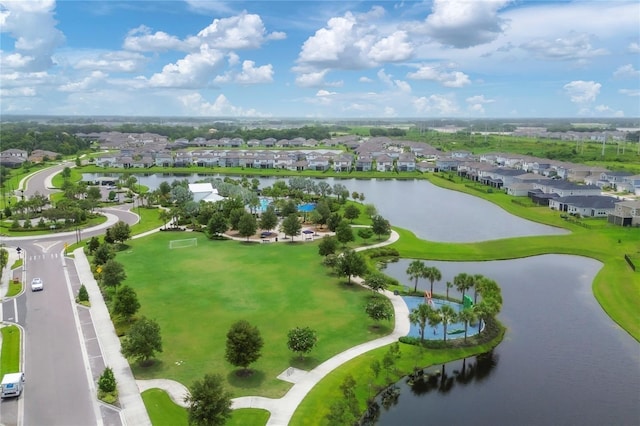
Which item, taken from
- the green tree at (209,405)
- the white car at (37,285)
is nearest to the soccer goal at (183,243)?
the white car at (37,285)

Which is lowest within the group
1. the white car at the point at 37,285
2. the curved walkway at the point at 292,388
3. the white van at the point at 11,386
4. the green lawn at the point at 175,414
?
the green lawn at the point at 175,414

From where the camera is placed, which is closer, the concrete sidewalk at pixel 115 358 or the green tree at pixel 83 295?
the concrete sidewalk at pixel 115 358

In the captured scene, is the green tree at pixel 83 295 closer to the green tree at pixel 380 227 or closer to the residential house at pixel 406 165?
the green tree at pixel 380 227

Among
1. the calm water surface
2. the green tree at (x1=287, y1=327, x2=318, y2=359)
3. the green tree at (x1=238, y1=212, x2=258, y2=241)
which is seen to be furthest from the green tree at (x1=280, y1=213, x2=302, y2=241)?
the green tree at (x1=287, y1=327, x2=318, y2=359)

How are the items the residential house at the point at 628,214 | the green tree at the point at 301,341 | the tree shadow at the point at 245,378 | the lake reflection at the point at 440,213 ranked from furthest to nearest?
the residential house at the point at 628,214 < the lake reflection at the point at 440,213 < the green tree at the point at 301,341 < the tree shadow at the point at 245,378

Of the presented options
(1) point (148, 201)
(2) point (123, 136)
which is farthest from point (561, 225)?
(2) point (123, 136)

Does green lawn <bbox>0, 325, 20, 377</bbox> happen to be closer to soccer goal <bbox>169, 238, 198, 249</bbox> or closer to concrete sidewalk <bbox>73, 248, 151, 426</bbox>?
concrete sidewalk <bbox>73, 248, 151, 426</bbox>
